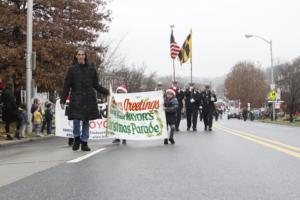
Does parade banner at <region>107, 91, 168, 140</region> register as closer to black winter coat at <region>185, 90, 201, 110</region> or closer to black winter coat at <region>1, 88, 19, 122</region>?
black winter coat at <region>1, 88, 19, 122</region>

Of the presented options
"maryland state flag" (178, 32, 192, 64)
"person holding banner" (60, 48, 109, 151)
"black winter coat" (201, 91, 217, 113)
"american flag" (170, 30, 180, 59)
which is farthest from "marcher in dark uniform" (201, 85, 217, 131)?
"maryland state flag" (178, 32, 192, 64)

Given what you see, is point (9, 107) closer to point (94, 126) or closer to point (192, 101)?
point (94, 126)

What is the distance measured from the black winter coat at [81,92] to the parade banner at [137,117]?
223 centimetres

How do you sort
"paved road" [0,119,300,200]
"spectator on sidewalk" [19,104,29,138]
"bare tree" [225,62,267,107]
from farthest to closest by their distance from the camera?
1. "bare tree" [225,62,267,107]
2. "spectator on sidewalk" [19,104,29,138]
3. "paved road" [0,119,300,200]

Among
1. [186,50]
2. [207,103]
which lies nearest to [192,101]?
[207,103]

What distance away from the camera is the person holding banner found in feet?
34.4

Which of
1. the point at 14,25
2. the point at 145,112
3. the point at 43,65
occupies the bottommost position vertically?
the point at 145,112

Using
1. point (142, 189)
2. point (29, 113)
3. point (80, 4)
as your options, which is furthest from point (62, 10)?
point (142, 189)

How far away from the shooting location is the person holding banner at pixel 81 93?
1050 centimetres

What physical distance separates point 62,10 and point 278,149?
19453mm

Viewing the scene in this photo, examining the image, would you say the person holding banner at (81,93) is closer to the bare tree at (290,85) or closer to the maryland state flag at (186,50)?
the maryland state flag at (186,50)

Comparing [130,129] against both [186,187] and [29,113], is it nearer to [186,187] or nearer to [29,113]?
[186,187]

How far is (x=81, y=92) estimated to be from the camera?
1059cm

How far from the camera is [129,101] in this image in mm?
13055
